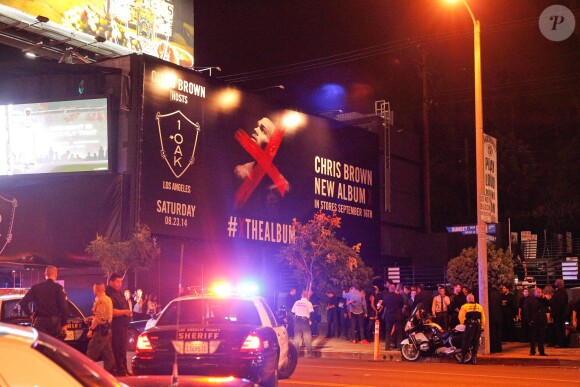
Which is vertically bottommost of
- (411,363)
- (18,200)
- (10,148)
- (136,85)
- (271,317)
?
(411,363)

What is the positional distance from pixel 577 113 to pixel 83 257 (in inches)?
1494

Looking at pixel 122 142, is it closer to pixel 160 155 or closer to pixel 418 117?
pixel 160 155

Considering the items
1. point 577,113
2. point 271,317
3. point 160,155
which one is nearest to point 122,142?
point 160,155

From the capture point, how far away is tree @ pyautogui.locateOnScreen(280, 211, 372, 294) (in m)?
31.9

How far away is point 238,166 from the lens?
112ft

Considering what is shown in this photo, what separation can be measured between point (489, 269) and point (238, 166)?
526 inches

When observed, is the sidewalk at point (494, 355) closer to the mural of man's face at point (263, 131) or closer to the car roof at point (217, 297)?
the car roof at point (217, 297)

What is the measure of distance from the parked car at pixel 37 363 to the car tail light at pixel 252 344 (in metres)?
6.48

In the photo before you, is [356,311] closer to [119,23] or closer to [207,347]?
[207,347]

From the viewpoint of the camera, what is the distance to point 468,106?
63.8m

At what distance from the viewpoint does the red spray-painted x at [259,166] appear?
34.4 meters

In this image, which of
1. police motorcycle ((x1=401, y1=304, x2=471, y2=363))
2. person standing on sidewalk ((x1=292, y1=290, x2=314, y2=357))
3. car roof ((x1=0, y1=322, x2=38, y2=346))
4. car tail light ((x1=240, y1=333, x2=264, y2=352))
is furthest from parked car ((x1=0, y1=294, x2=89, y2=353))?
car roof ((x1=0, y1=322, x2=38, y2=346))

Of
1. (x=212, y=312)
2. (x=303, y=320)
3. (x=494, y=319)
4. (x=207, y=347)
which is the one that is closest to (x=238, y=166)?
(x=303, y=320)

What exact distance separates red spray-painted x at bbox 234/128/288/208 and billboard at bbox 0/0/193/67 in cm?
689
